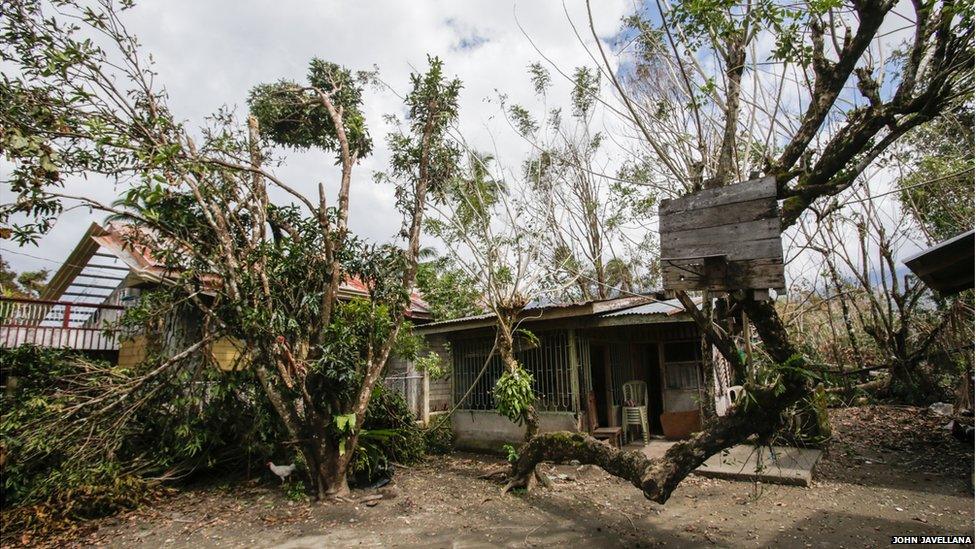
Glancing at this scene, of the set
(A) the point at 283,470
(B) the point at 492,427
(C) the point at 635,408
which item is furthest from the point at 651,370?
(A) the point at 283,470

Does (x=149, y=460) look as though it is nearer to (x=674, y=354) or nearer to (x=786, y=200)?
(x=786, y=200)

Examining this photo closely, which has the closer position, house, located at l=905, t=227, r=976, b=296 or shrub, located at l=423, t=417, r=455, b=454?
house, located at l=905, t=227, r=976, b=296

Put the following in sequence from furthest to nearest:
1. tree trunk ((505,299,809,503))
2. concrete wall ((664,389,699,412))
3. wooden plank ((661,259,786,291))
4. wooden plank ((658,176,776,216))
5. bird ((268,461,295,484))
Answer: concrete wall ((664,389,699,412)) → bird ((268,461,295,484)) → tree trunk ((505,299,809,503)) → wooden plank ((658,176,776,216)) → wooden plank ((661,259,786,291))

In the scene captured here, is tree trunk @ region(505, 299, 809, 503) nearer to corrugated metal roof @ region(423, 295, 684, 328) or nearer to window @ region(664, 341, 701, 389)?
corrugated metal roof @ region(423, 295, 684, 328)

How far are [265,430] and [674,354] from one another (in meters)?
8.28

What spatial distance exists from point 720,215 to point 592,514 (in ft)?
13.9

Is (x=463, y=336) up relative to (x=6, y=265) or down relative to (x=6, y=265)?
down

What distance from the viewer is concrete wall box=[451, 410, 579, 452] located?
9.69 meters

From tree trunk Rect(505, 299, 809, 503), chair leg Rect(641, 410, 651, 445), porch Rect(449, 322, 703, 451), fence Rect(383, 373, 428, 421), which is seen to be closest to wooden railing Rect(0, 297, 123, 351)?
fence Rect(383, 373, 428, 421)

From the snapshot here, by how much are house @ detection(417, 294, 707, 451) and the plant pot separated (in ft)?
0.06

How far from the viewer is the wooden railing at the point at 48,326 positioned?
1077cm

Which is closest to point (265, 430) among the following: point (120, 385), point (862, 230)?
point (120, 385)

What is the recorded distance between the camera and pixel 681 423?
9906mm

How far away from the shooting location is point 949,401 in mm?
11133
